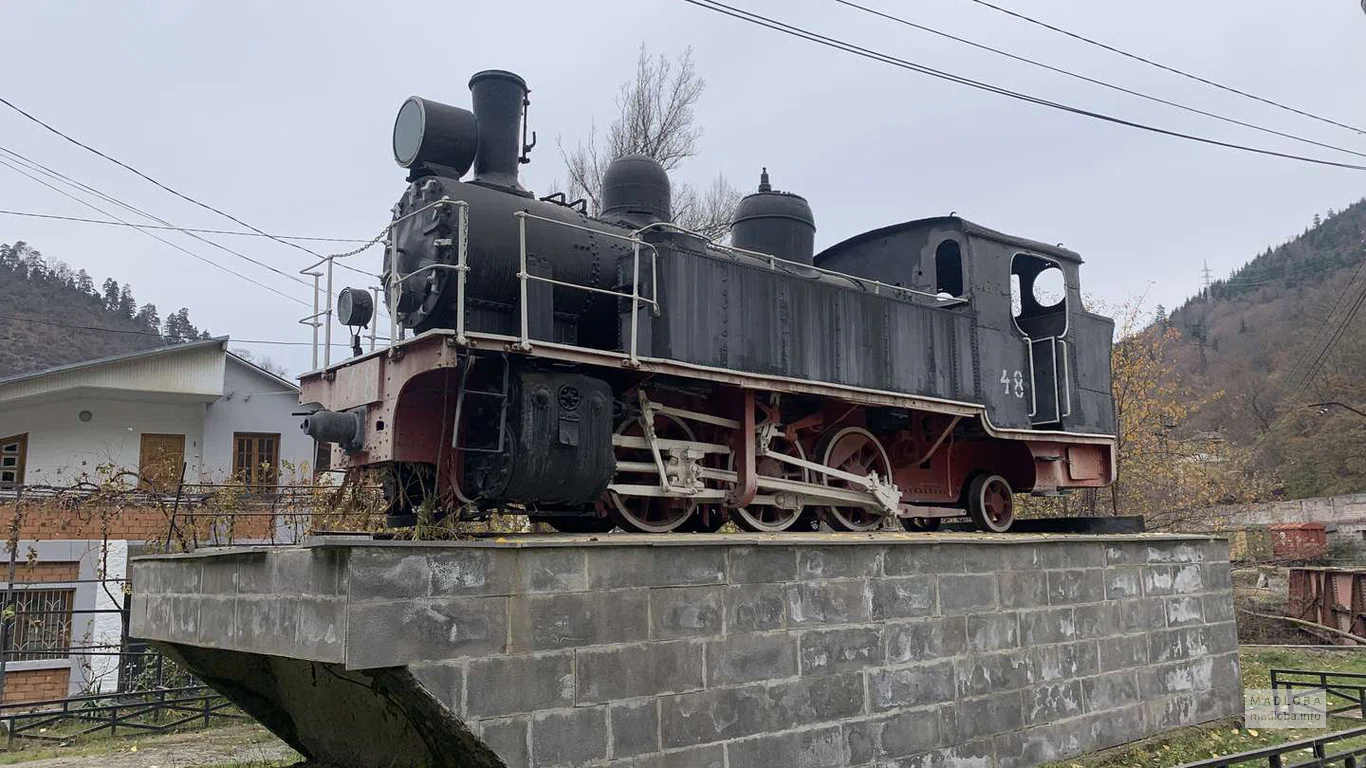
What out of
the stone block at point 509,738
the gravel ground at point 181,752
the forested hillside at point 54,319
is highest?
the forested hillside at point 54,319

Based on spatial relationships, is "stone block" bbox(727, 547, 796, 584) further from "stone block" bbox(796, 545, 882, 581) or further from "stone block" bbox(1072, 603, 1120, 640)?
"stone block" bbox(1072, 603, 1120, 640)

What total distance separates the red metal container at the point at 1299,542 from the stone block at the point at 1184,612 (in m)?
27.7

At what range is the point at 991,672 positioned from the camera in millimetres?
7484

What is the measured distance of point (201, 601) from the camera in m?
6.04

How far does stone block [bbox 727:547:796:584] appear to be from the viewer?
6.16 meters

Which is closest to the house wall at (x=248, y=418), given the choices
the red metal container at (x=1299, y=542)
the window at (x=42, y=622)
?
the window at (x=42, y=622)

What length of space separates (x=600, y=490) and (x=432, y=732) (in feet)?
6.65

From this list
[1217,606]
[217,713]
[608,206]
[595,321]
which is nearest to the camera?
[595,321]

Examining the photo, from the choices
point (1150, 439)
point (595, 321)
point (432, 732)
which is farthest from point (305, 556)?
point (1150, 439)

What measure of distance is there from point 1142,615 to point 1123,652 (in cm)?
51

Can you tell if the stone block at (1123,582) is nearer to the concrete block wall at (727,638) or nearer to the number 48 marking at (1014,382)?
the concrete block wall at (727,638)

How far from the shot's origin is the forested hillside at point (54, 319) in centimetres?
3662

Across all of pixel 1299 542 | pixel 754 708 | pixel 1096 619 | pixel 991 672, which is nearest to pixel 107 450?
pixel 754 708

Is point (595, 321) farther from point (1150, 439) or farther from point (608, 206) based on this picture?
point (1150, 439)
